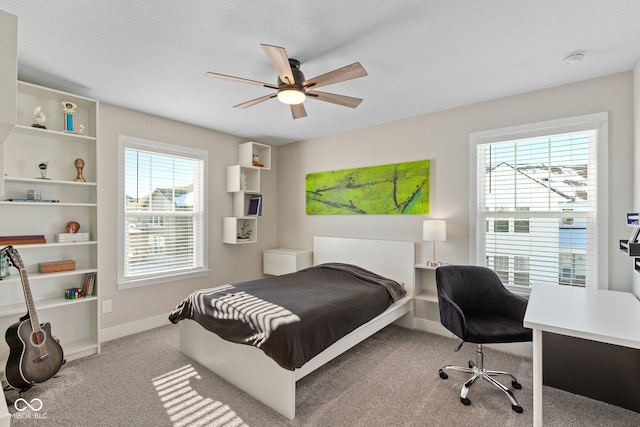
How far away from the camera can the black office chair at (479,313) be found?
87.9 inches

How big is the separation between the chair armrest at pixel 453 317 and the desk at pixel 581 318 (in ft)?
1.53

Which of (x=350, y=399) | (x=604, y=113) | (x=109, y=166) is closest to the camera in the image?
(x=350, y=399)

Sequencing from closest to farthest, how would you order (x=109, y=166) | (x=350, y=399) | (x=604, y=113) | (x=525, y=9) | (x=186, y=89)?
(x=525, y=9) < (x=350, y=399) < (x=604, y=113) < (x=186, y=89) < (x=109, y=166)

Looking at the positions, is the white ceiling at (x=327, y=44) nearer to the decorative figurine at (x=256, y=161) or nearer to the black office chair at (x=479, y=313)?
the decorative figurine at (x=256, y=161)

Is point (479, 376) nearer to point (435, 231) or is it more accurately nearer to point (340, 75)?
point (435, 231)

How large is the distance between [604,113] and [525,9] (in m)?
1.55

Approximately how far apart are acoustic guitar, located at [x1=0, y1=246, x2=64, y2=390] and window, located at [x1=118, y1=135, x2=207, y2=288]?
1.03 metres

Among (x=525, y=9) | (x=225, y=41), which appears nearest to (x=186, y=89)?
(x=225, y=41)

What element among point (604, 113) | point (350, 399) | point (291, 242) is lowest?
point (350, 399)

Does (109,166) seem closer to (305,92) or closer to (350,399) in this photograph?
(305,92)

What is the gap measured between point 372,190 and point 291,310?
2.21 meters

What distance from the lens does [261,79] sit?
2707 mm

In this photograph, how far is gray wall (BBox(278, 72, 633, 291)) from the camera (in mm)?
2607

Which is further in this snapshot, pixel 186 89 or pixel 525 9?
pixel 186 89
